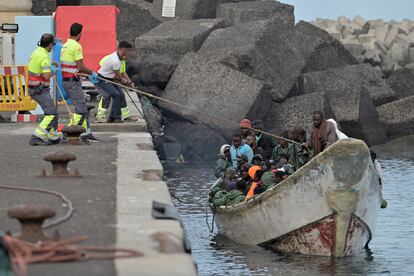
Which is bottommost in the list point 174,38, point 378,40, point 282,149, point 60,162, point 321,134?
point 378,40

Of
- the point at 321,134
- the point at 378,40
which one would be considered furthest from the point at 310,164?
the point at 378,40

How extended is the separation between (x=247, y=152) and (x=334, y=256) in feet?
9.04

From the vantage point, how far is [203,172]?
27.9 metres

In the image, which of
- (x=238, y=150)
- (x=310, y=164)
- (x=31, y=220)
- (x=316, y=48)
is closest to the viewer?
(x=31, y=220)

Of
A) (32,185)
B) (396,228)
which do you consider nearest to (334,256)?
(396,228)

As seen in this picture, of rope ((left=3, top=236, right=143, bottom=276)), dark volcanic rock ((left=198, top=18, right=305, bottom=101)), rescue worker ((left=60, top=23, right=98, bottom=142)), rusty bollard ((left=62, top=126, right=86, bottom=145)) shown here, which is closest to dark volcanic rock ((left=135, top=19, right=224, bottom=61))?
dark volcanic rock ((left=198, top=18, right=305, bottom=101))

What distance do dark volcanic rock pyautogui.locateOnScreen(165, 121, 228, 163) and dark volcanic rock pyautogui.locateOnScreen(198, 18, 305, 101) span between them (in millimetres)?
1931

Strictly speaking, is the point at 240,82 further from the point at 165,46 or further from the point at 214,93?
the point at 165,46

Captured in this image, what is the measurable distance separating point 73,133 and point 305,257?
3586mm

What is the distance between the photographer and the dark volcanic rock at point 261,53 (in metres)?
30.6

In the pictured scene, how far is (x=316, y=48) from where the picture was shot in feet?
117

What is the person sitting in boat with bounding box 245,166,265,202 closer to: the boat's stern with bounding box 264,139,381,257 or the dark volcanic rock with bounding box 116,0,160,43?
the boat's stern with bounding box 264,139,381,257

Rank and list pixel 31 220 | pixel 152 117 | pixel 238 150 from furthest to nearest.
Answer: pixel 152 117
pixel 238 150
pixel 31 220

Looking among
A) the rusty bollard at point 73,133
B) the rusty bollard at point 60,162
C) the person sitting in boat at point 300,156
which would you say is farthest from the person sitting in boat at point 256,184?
the rusty bollard at point 60,162
